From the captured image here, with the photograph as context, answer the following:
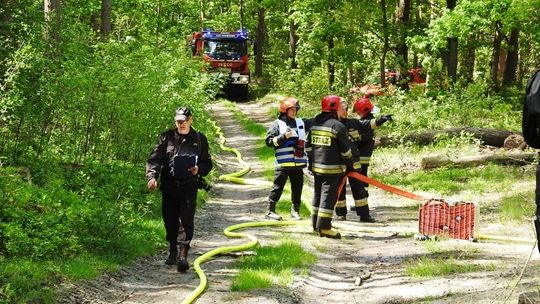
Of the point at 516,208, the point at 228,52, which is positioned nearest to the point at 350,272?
the point at 516,208

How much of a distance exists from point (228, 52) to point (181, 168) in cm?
2534

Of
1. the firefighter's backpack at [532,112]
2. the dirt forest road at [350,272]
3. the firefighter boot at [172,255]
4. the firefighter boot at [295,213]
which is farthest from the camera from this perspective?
the firefighter boot at [295,213]

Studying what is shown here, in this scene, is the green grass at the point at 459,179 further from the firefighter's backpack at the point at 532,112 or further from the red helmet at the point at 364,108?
the firefighter's backpack at the point at 532,112

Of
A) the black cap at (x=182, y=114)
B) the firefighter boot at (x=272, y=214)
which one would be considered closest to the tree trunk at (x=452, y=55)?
the firefighter boot at (x=272, y=214)

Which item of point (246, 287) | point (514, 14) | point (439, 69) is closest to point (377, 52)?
point (439, 69)

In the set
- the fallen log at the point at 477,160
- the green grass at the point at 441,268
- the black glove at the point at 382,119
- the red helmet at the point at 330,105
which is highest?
the red helmet at the point at 330,105

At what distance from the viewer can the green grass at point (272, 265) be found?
7.41m

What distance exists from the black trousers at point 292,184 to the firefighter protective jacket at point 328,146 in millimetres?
1108

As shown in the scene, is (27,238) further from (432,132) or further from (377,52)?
(377,52)

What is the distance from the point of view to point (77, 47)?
37.6ft

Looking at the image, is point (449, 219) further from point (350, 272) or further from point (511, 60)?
point (511, 60)

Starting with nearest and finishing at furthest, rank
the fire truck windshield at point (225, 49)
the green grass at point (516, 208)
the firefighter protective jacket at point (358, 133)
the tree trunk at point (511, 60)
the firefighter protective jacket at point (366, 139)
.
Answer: the green grass at point (516, 208) < the firefighter protective jacket at point (358, 133) < the firefighter protective jacket at point (366, 139) < the tree trunk at point (511, 60) < the fire truck windshield at point (225, 49)

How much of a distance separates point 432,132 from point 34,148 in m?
10.2

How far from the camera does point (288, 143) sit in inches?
441
